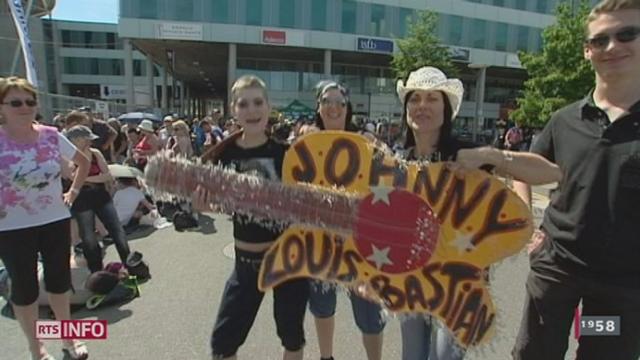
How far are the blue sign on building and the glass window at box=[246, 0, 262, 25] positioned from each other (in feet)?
24.0

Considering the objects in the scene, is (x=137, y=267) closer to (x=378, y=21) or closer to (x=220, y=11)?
(x=220, y=11)

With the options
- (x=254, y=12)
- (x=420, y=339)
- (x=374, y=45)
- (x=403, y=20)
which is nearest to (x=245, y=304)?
(x=420, y=339)

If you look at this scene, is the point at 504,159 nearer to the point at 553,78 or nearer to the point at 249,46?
the point at 553,78

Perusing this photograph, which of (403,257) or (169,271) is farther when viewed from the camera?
(169,271)

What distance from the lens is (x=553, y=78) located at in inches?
677

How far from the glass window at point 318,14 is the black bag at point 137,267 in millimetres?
29580

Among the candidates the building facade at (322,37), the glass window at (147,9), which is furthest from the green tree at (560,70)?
the glass window at (147,9)

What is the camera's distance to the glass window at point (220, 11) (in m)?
30.6

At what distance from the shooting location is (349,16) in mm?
33375

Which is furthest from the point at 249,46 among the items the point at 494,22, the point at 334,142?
the point at 334,142

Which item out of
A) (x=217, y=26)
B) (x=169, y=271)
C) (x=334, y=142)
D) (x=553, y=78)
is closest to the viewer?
(x=334, y=142)

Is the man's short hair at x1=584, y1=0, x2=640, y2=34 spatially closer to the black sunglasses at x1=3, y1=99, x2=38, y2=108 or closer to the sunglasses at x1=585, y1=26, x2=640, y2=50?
the sunglasses at x1=585, y1=26, x2=640, y2=50

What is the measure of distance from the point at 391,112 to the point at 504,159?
3463cm

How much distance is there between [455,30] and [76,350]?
126ft
